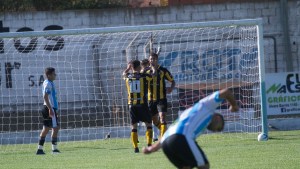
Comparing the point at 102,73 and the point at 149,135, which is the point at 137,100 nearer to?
the point at 149,135

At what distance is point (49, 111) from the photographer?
17.0m

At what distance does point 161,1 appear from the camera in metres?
30.5

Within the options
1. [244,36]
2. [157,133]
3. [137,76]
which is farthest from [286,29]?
[137,76]

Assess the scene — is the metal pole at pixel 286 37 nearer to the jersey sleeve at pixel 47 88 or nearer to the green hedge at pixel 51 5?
the green hedge at pixel 51 5

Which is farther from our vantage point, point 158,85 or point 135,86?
point 158,85

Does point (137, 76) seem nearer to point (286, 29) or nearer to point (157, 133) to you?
point (157, 133)

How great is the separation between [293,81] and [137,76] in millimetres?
7467

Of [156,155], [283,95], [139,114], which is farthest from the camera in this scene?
[283,95]

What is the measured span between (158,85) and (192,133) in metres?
9.18

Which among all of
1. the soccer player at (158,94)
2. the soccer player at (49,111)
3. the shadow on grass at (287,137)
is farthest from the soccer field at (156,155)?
the soccer player at (158,94)

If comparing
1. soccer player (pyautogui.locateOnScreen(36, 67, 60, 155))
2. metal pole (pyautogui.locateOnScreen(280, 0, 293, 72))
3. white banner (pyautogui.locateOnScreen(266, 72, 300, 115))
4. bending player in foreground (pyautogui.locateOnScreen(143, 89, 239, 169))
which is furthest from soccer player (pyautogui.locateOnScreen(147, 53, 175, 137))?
bending player in foreground (pyautogui.locateOnScreen(143, 89, 239, 169))

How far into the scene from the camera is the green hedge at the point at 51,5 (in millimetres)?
30156

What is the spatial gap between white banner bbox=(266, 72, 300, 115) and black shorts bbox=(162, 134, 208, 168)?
13702mm

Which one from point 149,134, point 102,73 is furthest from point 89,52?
point 149,134
